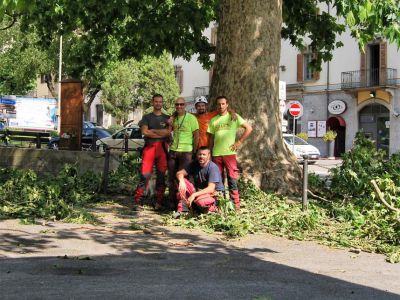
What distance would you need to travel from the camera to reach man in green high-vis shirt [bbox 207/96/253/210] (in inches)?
353

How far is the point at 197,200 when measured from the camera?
8.50 m

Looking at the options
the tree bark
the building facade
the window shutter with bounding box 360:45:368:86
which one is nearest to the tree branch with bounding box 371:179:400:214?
the building facade

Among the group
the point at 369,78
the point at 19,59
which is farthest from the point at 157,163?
the point at 19,59

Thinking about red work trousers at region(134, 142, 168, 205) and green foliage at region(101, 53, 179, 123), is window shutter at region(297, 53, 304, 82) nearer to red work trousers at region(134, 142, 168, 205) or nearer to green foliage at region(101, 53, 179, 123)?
green foliage at region(101, 53, 179, 123)

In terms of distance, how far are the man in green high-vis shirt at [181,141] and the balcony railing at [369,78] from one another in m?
28.4

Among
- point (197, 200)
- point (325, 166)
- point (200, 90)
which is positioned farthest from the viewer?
point (200, 90)

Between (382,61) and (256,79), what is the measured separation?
2712 cm

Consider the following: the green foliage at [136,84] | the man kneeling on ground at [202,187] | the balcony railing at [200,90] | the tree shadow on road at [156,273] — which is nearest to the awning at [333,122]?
the green foliage at [136,84]

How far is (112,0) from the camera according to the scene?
13711 millimetres

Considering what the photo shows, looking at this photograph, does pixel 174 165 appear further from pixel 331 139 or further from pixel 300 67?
pixel 300 67

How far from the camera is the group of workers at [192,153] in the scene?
339 inches

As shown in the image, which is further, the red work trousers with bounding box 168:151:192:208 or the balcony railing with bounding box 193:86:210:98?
the balcony railing with bounding box 193:86:210:98

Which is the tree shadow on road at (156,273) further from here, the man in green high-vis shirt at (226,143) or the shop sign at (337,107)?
the shop sign at (337,107)

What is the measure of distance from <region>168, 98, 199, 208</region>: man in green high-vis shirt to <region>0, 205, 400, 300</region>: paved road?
1.34 metres
